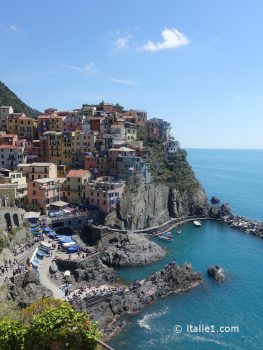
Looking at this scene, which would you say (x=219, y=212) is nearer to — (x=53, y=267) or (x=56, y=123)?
(x=56, y=123)

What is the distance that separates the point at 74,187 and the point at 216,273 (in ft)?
104

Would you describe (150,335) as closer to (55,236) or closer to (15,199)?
(55,236)

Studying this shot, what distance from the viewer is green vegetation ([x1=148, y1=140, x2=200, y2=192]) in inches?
3593

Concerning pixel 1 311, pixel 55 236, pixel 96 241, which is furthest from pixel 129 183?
pixel 1 311

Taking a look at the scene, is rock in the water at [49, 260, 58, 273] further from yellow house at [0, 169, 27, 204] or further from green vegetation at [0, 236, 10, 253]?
yellow house at [0, 169, 27, 204]

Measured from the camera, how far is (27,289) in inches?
1801

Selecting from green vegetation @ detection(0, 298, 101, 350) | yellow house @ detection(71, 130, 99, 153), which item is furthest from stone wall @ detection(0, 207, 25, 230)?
green vegetation @ detection(0, 298, 101, 350)

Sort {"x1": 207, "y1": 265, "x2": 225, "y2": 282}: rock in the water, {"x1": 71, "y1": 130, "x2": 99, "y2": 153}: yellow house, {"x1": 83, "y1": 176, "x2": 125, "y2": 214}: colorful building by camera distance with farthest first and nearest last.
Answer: {"x1": 71, "y1": 130, "x2": 99, "y2": 153}: yellow house, {"x1": 83, "y1": 176, "x2": 125, "y2": 214}: colorful building, {"x1": 207, "y1": 265, "x2": 225, "y2": 282}: rock in the water

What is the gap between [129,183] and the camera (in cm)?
7894

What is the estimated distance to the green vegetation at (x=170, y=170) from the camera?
9125 centimetres

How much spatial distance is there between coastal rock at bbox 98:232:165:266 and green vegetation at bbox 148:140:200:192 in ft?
75.4

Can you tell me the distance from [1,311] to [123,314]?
21.7 m

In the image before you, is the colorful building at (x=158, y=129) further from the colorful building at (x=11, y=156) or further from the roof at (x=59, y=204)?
the roof at (x=59, y=204)

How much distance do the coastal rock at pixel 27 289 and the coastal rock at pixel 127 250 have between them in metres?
15.8
